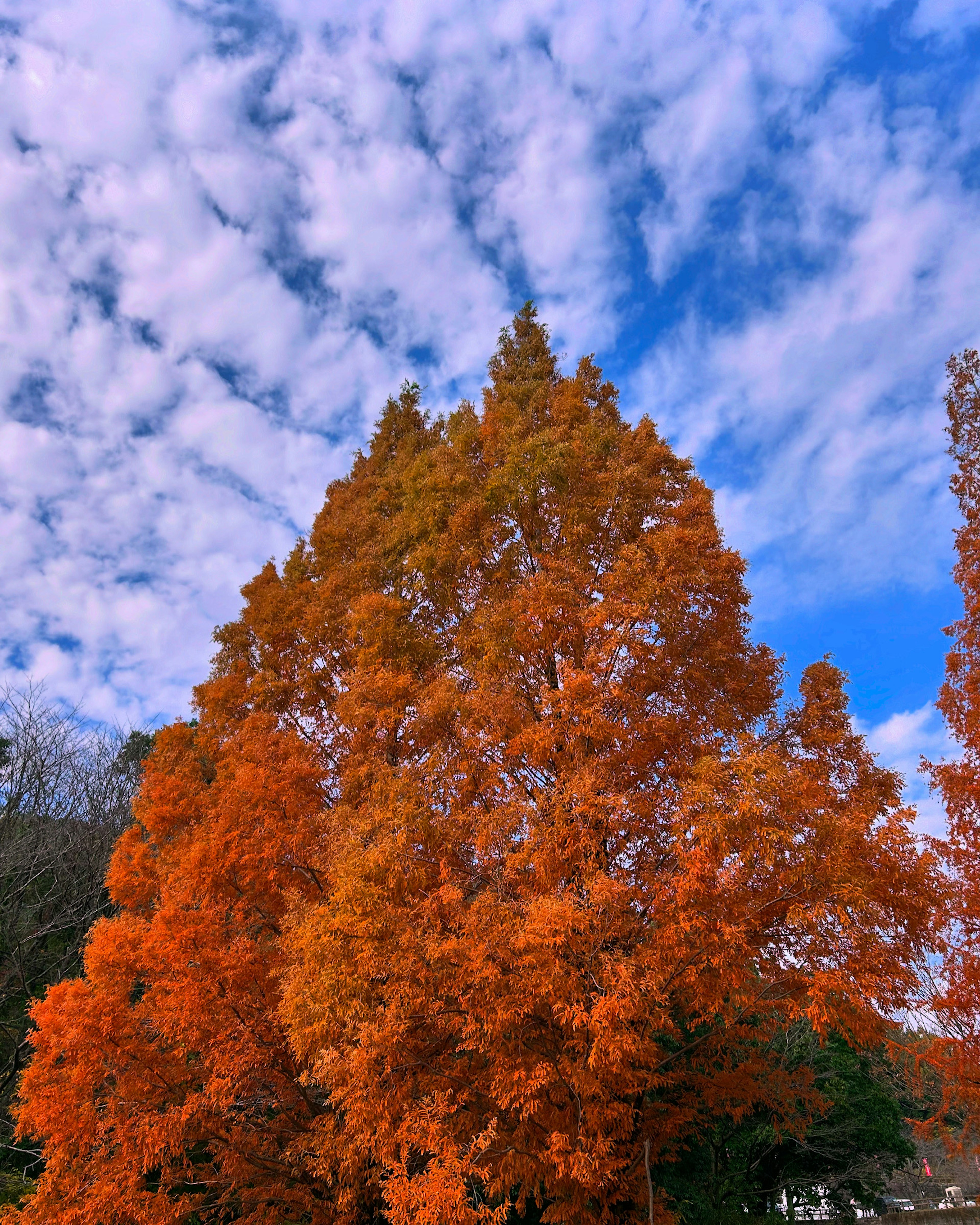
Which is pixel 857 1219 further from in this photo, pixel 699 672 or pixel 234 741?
pixel 234 741

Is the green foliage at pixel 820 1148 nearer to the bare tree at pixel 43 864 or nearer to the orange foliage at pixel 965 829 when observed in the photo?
the orange foliage at pixel 965 829

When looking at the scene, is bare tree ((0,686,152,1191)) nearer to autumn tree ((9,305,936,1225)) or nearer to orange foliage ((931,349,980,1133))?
autumn tree ((9,305,936,1225))

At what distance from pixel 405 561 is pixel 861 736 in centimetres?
694

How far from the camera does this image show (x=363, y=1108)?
630 cm

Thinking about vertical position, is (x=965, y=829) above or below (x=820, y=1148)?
above

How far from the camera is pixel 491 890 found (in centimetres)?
693

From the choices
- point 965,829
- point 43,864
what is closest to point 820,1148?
point 965,829

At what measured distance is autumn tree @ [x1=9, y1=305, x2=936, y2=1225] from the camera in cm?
607

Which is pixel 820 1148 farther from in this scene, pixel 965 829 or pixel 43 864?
pixel 43 864

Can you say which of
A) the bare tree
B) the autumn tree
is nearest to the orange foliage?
the autumn tree

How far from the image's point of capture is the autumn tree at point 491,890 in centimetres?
607

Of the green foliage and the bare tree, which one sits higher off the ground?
the bare tree

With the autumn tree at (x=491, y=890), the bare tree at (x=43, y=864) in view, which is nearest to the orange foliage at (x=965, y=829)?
the autumn tree at (x=491, y=890)

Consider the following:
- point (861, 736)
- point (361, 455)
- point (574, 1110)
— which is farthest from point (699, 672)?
point (361, 455)
